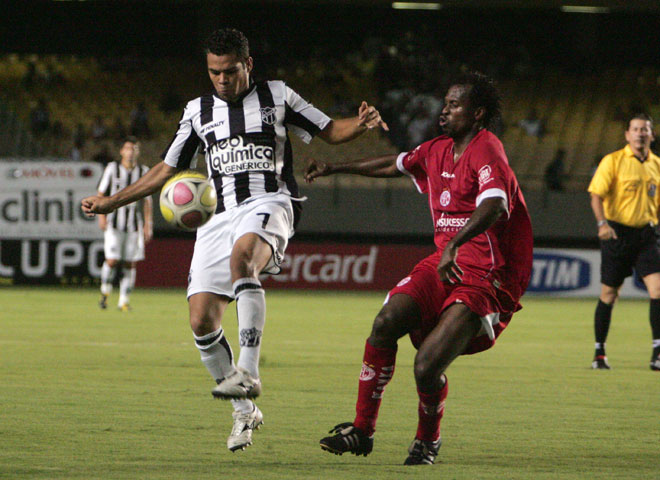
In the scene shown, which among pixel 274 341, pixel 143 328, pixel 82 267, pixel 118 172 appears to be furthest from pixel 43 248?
pixel 274 341

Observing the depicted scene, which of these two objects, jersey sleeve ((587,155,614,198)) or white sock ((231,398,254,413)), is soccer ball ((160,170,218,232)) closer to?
white sock ((231,398,254,413))

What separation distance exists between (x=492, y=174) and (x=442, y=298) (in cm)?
66

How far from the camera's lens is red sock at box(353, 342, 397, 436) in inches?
207

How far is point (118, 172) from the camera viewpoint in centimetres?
1488

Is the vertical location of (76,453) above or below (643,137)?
below

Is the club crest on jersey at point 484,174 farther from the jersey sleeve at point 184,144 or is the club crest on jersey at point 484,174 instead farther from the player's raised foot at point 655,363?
the player's raised foot at point 655,363

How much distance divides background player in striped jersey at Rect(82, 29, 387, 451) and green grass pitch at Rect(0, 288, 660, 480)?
0.52 m

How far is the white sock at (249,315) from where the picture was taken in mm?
5348

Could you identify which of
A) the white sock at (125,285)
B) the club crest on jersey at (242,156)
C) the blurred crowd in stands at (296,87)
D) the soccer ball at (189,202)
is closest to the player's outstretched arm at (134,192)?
the soccer ball at (189,202)

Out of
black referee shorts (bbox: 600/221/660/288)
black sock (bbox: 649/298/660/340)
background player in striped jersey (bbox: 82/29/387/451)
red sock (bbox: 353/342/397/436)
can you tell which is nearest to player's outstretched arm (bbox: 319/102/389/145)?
background player in striped jersey (bbox: 82/29/387/451)

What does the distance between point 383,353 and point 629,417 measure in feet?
7.70

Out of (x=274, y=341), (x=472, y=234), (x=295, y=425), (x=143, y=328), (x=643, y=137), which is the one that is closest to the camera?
(x=472, y=234)

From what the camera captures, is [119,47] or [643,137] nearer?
[643,137]

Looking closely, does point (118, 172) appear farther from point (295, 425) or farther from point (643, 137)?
point (295, 425)
